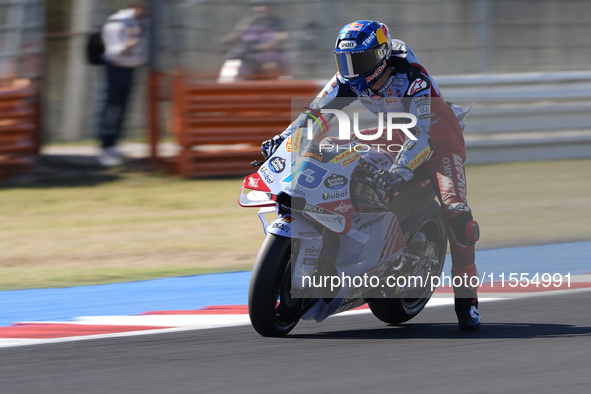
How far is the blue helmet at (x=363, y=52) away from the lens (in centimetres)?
568

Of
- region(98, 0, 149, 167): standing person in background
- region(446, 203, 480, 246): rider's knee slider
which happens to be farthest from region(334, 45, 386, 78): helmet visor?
region(98, 0, 149, 167): standing person in background

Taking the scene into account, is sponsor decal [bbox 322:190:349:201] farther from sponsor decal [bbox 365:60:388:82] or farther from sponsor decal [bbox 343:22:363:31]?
sponsor decal [bbox 343:22:363:31]

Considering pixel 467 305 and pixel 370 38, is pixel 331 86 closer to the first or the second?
pixel 370 38

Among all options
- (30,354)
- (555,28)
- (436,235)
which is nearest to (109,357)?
(30,354)

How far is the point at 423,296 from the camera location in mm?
6242

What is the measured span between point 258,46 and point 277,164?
7.78m

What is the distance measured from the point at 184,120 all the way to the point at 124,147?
1120 millimetres

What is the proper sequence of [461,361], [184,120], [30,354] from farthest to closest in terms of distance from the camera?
[184,120] < [30,354] < [461,361]

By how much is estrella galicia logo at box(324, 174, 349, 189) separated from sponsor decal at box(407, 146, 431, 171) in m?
0.36

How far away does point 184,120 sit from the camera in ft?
42.9

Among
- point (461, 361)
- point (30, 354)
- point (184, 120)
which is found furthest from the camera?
point (184, 120)

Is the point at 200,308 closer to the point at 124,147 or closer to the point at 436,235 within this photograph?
the point at 436,235

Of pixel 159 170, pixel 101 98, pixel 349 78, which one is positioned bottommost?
pixel 159 170

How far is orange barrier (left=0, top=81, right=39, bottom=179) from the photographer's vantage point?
12.8 m
